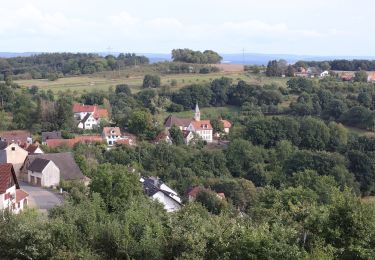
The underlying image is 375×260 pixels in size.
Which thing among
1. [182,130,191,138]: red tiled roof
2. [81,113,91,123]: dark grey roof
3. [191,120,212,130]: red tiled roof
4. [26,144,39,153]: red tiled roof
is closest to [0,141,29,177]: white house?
[26,144,39,153]: red tiled roof

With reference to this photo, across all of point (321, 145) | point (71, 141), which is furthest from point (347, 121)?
point (71, 141)

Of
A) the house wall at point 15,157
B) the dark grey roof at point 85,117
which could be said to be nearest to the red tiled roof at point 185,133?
the dark grey roof at point 85,117

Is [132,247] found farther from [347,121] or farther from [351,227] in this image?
[347,121]

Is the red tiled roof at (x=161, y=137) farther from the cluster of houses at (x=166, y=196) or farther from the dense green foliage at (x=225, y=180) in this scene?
the cluster of houses at (x=166, y=196)

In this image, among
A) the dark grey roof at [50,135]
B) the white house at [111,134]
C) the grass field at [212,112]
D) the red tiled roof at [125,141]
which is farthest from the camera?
the grass field at [212,112]

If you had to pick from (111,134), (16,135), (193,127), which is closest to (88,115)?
(111,134)

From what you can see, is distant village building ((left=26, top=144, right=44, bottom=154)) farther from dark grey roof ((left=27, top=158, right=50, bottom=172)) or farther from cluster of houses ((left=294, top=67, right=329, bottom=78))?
cluster of houses ((left=294, top=67, right=329, bottom=78))

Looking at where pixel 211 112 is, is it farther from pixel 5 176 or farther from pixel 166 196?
pixel 5 176

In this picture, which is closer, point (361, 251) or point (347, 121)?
point (361, 251)
